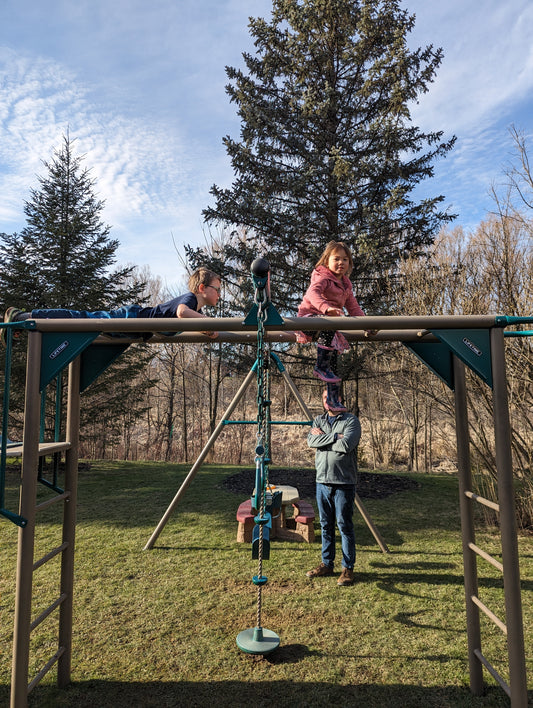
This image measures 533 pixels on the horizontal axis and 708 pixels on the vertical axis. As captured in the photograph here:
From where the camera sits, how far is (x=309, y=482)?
26.1 ft

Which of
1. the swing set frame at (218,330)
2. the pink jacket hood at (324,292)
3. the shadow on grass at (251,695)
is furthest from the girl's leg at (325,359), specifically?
the shadow on grass at (251,695)

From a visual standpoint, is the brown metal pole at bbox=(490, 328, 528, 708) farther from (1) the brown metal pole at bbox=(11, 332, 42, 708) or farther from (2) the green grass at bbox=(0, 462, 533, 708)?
(1) the brown metal pole at bbox=(11, 332, 42, 708)

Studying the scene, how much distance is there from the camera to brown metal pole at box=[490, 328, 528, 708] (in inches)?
79.6

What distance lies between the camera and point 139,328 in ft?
7.59

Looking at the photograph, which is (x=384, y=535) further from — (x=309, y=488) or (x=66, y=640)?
(x=66, y=640)

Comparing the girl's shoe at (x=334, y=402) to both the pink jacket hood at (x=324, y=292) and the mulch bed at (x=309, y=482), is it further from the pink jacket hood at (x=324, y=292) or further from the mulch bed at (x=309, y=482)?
the mulch bed at (x=309, y=482)

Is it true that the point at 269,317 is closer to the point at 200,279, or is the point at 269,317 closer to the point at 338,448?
the point at 200,279

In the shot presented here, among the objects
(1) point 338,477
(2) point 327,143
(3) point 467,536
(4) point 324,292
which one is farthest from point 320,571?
(2) point 327,143

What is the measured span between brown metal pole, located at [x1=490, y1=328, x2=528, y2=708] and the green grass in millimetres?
550

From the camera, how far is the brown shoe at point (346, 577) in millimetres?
3814

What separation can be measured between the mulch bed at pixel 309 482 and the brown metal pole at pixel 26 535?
509cm

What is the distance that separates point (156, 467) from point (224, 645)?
23.6 ft

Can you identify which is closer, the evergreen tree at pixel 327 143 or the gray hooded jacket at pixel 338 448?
the gray hooded jacket at pixel 338 448

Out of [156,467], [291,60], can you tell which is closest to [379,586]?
[156,467]
